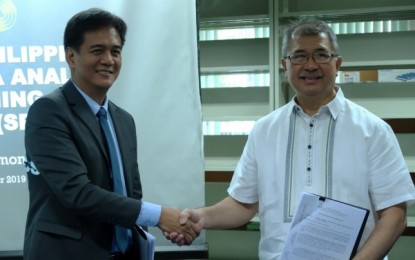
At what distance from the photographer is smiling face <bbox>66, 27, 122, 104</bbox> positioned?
161 cm

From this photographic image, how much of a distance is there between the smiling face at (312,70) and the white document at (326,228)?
0.38m

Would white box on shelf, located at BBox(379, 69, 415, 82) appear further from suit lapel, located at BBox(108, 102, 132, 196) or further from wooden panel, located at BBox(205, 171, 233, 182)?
suit lapel, located at BBox(108, 102, 132, 196)

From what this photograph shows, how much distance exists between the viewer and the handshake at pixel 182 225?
1806mm

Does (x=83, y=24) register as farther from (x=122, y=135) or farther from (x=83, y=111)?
(x=122, y=135)

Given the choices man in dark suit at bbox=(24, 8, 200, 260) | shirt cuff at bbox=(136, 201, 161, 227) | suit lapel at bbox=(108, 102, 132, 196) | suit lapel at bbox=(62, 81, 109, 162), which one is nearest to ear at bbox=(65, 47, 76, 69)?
man in dark suit at bbox=(24, 8, 200, 260)

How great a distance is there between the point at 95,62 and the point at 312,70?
0.78 metres

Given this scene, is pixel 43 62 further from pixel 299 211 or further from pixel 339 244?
pixel 339 244

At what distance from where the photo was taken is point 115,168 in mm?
1601

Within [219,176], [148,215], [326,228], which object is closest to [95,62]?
[148,215]

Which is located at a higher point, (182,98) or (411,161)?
(182,98)

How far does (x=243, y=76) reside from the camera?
3.48m

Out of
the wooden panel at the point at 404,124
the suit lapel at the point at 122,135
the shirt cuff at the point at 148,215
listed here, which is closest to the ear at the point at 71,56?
the suit lapel at the point at 122,135

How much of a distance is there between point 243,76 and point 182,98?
1.34m

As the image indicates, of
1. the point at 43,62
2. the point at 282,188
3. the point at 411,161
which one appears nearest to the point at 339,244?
the point at 282,188
